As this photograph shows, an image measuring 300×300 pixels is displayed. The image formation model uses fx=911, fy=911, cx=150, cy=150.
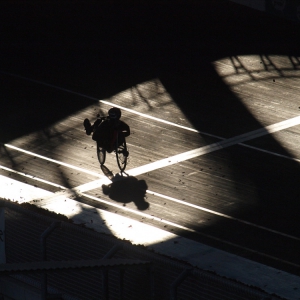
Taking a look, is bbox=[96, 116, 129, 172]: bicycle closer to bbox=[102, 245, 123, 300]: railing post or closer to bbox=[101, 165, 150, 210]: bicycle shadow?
bbox=[101, 165, 150, 210]: bicycle shadow

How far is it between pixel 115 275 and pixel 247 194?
871 cm

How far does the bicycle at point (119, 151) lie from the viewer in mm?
24672

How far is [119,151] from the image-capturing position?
982 inches

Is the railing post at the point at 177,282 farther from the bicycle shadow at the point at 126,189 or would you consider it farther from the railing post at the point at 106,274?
the bicycle shadow at the point at 126,189

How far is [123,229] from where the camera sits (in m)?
21.7

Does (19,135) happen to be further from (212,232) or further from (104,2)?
(104,2)

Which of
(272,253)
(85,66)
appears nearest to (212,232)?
(272,253)

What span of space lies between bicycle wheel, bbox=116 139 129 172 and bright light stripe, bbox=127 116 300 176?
1.36 feet

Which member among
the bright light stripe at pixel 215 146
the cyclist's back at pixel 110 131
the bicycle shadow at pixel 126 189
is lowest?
the bicycle shadow at pixel 126 189

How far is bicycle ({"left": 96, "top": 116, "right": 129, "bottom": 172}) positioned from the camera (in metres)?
24.7

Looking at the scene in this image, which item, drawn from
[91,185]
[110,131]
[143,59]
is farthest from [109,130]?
[143,59]

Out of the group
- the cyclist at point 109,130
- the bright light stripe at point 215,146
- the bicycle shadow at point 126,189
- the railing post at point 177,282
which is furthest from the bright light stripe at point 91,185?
the railing post at point 177,282

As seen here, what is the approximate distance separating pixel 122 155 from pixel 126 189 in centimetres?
113

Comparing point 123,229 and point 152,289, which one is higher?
point 152,289
